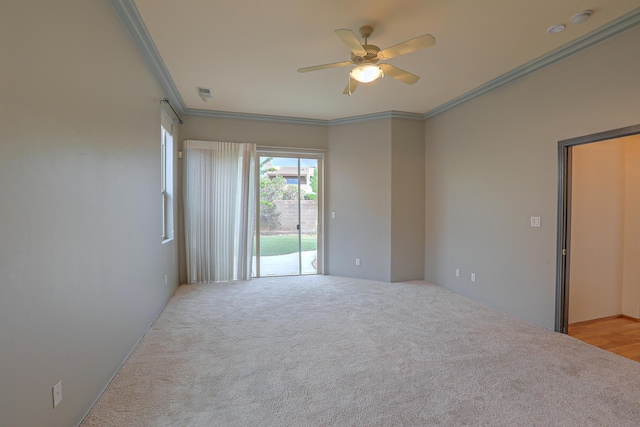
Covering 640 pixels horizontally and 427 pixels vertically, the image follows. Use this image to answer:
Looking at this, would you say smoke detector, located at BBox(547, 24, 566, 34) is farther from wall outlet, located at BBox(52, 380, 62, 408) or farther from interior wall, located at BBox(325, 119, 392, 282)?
wall outlet, located at BBox(52, 380, 62, 408)

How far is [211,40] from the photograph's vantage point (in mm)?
2811

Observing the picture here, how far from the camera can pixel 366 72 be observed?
258 cm

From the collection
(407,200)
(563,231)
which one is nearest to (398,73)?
(563,231)

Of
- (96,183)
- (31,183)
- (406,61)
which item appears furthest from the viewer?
(406,61)

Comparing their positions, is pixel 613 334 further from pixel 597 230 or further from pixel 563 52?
pixel 563 52

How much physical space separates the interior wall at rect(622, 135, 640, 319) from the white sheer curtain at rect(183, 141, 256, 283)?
16.4 ft

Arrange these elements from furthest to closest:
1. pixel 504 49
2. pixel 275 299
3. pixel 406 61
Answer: pixel 275 299 < pixel 406 61 < pixel 504 49

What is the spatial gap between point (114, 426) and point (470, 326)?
3.23m

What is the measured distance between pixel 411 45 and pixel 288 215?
364 centimetres

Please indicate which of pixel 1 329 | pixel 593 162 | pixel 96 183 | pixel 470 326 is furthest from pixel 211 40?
pixel 593 162

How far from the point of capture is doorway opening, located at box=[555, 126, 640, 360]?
330cm

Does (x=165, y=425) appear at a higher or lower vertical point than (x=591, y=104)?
lower

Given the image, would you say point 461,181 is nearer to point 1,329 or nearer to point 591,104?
point 591,104

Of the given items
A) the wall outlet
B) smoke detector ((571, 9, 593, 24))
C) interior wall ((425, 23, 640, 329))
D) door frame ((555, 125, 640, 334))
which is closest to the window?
the wall outlet
